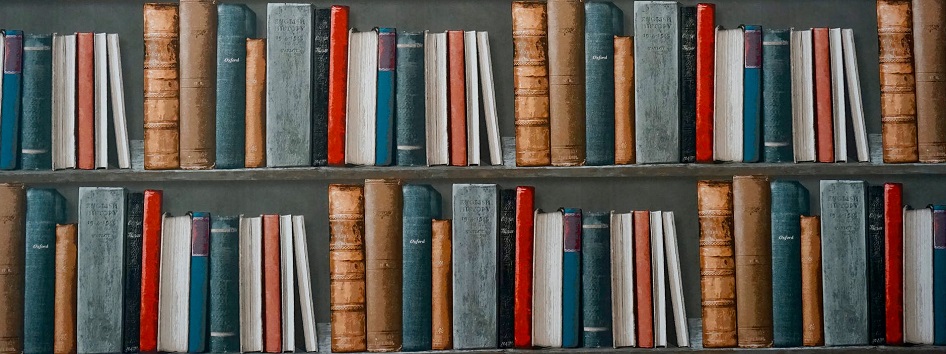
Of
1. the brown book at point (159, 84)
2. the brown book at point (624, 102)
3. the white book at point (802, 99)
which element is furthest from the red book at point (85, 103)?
the white book at point (802, 99)

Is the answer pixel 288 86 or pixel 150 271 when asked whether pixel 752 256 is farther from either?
pixel 150 271

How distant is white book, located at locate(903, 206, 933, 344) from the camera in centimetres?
172

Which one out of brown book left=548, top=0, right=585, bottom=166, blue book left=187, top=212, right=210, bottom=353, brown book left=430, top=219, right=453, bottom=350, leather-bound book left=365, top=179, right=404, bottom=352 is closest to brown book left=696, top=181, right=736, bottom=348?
brown book left=548, top=0, right=585, bottom=166

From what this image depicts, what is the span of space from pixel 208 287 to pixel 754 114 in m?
1.06

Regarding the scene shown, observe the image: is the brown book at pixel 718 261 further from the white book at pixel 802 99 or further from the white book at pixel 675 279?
the white book at pixel 802 99

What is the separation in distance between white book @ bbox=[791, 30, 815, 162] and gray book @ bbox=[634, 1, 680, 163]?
0.23 m

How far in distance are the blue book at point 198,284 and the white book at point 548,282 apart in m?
0.61

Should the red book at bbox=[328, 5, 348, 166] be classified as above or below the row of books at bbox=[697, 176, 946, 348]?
above

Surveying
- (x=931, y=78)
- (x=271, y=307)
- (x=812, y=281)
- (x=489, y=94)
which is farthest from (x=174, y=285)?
(x=931, y=78)

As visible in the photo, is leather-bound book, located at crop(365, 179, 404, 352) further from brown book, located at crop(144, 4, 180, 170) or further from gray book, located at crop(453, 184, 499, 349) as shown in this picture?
brown book, located at crop(144, 4, 180, 170)

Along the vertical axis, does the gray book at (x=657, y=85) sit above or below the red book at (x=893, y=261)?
above

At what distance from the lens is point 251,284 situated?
1732mm

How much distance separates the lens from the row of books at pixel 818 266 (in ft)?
5.60

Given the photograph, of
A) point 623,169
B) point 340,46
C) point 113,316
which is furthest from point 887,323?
point 113,316
